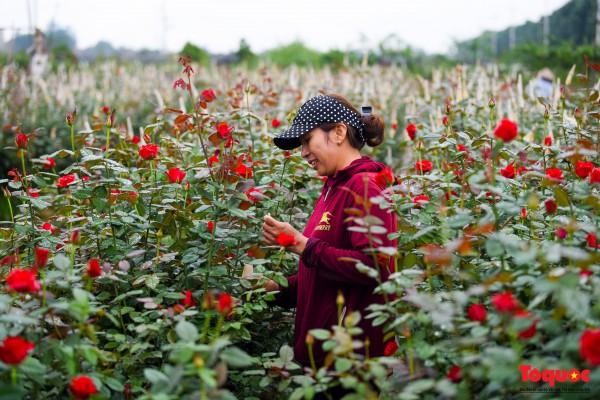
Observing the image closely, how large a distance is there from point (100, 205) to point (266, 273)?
0.78 meters

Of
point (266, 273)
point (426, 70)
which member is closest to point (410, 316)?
point (266, 273)

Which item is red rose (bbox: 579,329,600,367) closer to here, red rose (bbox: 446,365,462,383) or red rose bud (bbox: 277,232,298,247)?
red rose (bbox: 446,365,462,383)

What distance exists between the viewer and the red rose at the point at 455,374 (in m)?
1.48

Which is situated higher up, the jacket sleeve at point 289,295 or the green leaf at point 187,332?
the green leaf at point 187,332

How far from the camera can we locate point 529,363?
1342 mm

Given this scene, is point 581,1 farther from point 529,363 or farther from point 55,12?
point 529,363

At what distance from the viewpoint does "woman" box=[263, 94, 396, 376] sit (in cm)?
202

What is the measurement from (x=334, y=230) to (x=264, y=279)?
303 millimetres

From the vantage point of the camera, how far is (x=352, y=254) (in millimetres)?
1973

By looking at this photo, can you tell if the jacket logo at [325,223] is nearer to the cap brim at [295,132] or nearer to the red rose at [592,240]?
the cap brim at [295,132]

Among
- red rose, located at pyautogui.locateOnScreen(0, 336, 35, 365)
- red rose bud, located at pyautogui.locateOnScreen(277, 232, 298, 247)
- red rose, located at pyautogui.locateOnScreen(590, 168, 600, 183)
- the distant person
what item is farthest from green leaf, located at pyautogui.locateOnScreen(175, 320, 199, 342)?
the distant person

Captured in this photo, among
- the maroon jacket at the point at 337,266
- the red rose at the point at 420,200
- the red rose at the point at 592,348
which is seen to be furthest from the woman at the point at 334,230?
the red rose at the point at 592,348

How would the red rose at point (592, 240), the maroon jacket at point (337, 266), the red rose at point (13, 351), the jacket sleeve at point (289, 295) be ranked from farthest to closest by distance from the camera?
1. the jacket sleeve at point (289, 295)
2. the maroon jacket at point (337, 266)
3. the red rose at point (592, 240)
4. the red rose at point (13, 351)

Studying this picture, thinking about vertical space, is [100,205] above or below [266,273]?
above
